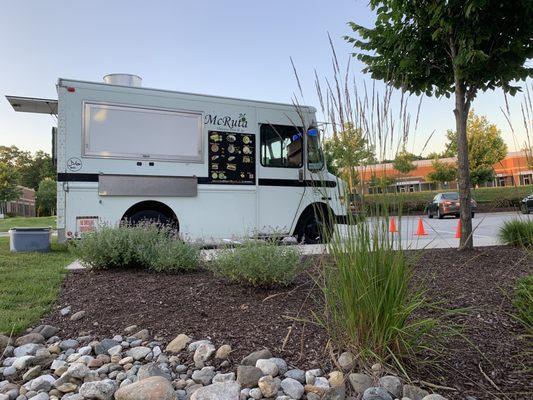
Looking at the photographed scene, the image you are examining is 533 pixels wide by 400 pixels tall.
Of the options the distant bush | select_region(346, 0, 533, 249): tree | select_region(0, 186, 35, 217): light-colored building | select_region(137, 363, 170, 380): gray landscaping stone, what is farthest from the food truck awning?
select_region(0, 186, 35, 217): light-colored building

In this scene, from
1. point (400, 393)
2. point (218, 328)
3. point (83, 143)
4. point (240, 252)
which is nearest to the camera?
point (400, 393)

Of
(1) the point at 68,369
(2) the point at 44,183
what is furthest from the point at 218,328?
(2) the point at 44,183

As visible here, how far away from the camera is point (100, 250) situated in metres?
4.85

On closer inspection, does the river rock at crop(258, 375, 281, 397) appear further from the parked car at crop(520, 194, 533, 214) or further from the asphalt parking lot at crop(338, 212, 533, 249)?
the parked car at crop(520, 194, 533, 214)

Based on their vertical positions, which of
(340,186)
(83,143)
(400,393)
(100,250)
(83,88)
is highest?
(83,88)

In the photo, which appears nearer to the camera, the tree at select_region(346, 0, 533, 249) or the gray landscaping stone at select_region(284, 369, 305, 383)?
the gray landscaping stone at select_region(284, 369, 305, 383)

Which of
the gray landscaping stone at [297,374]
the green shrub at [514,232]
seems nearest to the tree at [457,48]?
the green shrub at [514,232]

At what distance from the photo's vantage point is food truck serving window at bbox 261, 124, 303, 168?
27.8 feet

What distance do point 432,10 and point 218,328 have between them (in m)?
4.53

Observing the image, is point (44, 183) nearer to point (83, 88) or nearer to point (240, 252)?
point (83, 88)

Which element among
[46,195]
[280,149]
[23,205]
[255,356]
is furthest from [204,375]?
[23,205]

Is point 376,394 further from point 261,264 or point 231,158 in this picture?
point 231,158

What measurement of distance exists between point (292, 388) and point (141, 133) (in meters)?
6.39

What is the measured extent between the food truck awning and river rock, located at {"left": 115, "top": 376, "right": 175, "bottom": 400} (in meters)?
6.73
